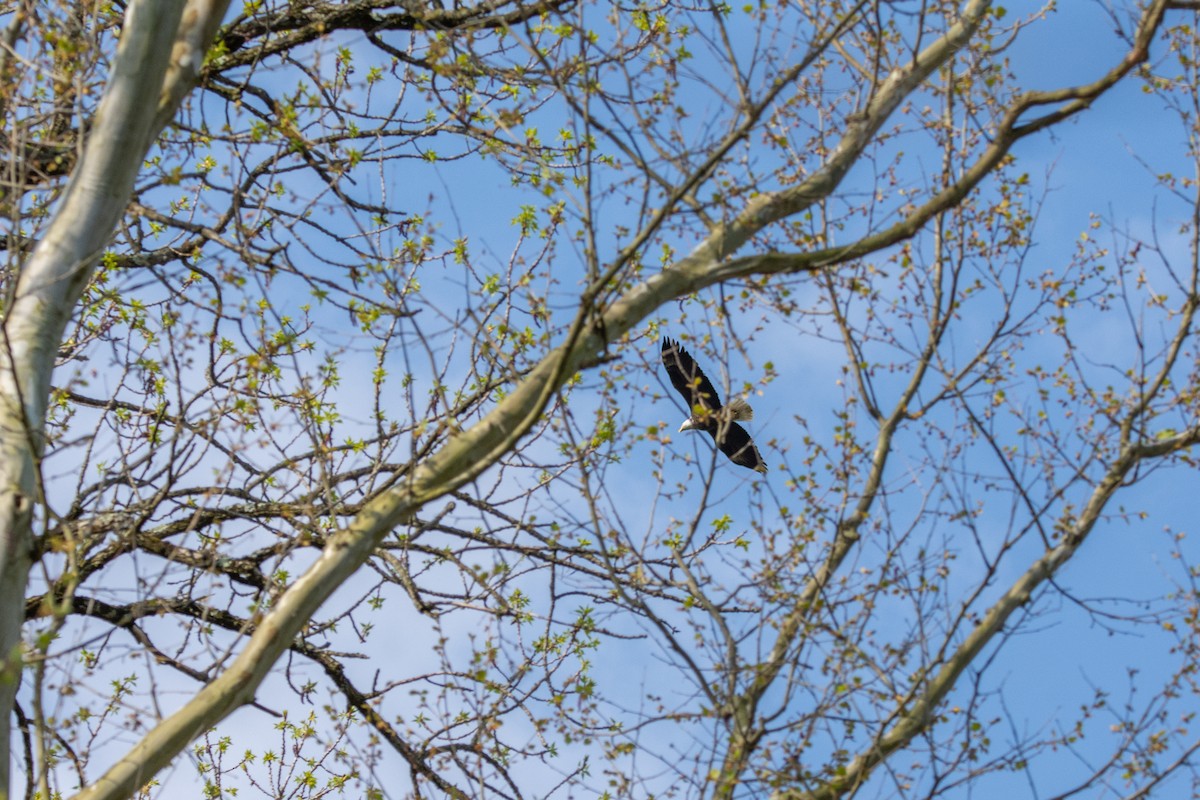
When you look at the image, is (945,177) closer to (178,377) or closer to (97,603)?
(178,377)

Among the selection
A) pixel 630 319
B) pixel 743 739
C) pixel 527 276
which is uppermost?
pixel 527 276

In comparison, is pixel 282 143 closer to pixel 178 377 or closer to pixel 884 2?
pixel 178 377

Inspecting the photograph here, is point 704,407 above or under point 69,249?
under

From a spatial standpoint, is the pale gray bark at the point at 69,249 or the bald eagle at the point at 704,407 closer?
the pale gray bark at the point at 69,249

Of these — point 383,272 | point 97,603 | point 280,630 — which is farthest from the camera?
point 97,603

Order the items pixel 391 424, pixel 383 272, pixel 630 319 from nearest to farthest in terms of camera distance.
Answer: pixel 630 319 < pixel 383 272 < pixel 391 424

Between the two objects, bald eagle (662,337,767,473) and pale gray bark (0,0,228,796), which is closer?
pale gray bark (0,0,228,796)

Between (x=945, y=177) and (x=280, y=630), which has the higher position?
(x=945, y=177)

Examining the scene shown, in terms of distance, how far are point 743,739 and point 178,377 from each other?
3.07 meters

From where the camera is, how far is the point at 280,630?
4461mm

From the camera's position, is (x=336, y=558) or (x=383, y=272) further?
(x=383, y=272)

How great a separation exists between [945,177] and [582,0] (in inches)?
73.6

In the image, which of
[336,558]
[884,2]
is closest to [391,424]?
[336,558]

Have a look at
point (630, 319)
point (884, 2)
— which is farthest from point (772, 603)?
point (884, 2)
